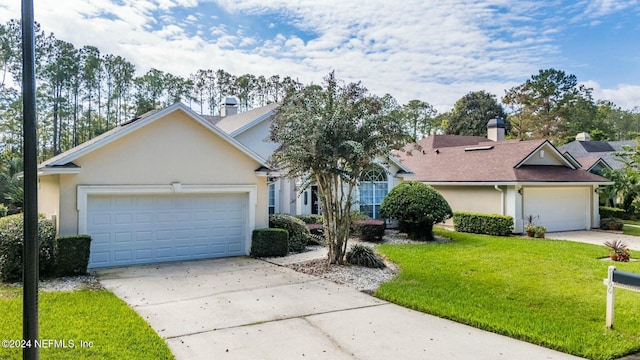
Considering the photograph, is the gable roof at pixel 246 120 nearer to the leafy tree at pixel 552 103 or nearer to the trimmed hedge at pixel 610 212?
the trimmed hedge at pixel 610 212

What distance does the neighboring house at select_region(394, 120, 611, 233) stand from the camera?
61.2 feet

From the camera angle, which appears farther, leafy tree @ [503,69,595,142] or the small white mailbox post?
leafy tree @ [503,69,595,142]

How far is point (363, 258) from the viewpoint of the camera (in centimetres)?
1133

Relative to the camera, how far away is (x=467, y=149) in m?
23.2

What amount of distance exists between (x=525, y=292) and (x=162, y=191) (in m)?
9.10

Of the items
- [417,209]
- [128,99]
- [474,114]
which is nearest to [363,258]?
[417,209]

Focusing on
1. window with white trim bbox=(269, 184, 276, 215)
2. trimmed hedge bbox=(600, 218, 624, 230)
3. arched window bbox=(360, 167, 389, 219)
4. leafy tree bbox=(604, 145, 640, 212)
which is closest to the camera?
window with white trim bbox=(269, 184, 276, 215)

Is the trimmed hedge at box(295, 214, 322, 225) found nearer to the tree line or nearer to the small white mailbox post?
the tree line

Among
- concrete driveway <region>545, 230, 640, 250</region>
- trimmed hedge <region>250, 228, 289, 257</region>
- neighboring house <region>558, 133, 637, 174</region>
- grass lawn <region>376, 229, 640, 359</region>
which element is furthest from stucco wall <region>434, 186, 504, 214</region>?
neighboring house <region>558, 133, 637, 174</region>

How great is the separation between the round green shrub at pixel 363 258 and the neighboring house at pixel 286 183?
5325 millimetres

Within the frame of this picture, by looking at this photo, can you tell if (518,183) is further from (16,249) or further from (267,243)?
(16,249)

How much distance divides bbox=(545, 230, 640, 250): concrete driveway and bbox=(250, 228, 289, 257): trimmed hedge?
1185 cm

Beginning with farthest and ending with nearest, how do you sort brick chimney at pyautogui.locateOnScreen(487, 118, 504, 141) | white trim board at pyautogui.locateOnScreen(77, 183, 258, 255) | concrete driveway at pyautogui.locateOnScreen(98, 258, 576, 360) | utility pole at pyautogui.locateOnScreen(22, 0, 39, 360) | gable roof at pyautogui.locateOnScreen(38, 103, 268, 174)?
brick chimney at pyautogui.locateOnScreen(487, 118, 504, 141), white trim board at pyautogui.locateOnScreen(77, 183, 258, 255), gable roof at pyautogui.locateOnScreen(38, 103, 268, 174), concrete driveway at pyautogui.locateOnScreen(98, 258, 576, 360), utility pole at pyautogui.locateOnScreen(22, 0, 39, 360)

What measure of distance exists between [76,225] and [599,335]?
35.7 ft
